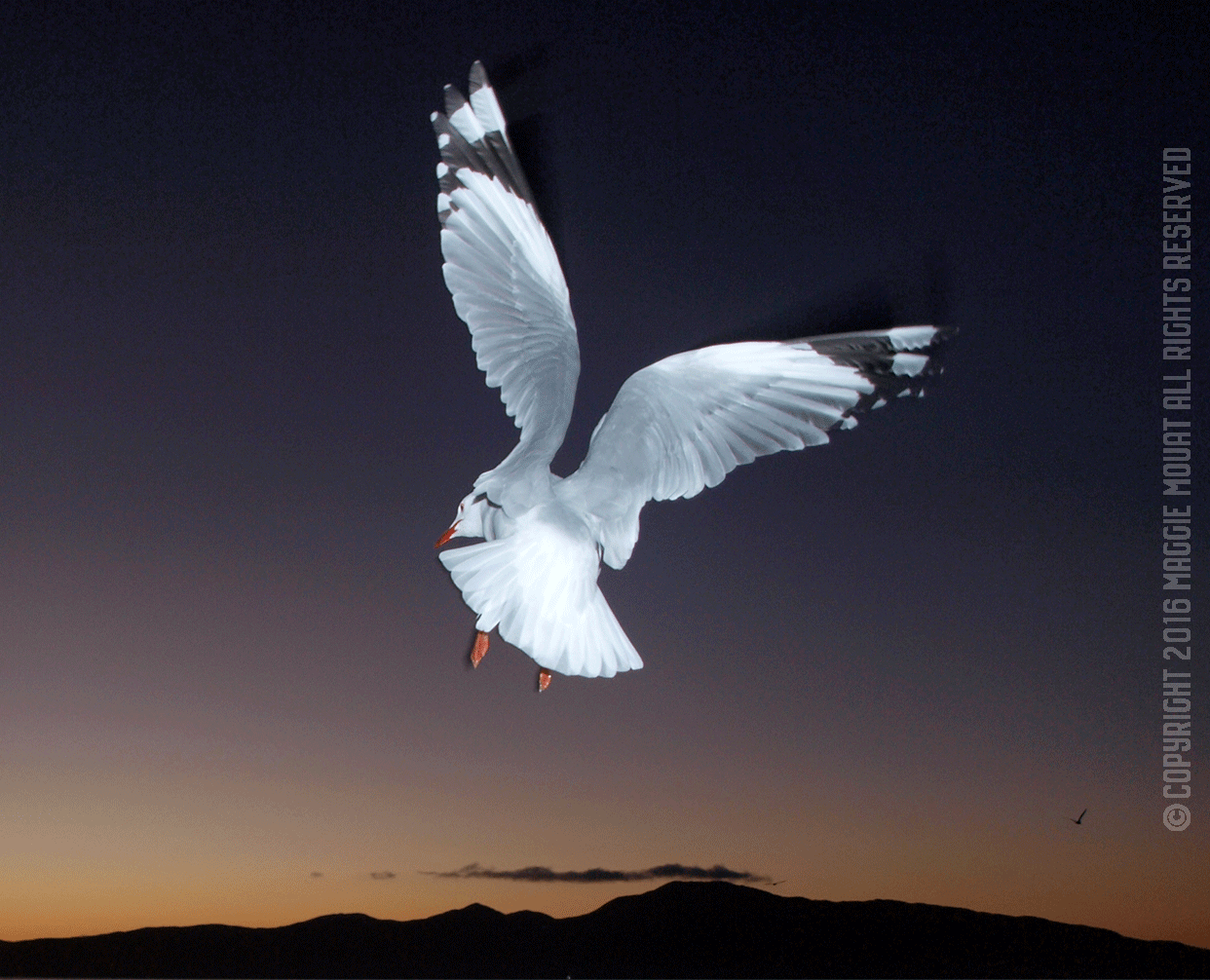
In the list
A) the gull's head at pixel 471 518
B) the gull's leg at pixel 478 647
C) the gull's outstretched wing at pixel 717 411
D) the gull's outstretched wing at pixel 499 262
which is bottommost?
the gull's leg at pixel 478 647

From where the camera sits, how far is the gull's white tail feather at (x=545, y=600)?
1.46m

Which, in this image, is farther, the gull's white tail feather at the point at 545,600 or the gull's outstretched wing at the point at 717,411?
the gull's outstretched wing at the point at 717,411

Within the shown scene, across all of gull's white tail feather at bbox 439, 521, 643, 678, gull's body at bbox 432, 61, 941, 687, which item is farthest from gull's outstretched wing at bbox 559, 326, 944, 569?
Result: gull's white tail feather at bbox 439, 521, 643, 678

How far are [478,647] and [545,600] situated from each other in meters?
0.15

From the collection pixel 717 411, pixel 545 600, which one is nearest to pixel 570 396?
pixel 717 411

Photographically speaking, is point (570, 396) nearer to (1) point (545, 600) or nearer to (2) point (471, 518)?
(2) point (471, 518)

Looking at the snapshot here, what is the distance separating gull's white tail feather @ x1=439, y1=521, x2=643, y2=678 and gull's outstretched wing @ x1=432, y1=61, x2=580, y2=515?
0.89 feet

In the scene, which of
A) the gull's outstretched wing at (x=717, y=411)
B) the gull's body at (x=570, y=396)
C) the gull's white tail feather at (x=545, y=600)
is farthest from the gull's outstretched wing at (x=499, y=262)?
the gull's white tail feather at (x=545, y=600)

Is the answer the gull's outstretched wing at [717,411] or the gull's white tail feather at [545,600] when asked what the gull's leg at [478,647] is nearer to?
the gull's white tail feather at [545,600]

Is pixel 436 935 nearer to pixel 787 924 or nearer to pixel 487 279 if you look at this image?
pixel 787 924

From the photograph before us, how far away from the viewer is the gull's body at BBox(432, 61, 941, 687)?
5.19ft

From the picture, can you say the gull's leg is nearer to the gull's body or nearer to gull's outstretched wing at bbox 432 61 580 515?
the gull's body

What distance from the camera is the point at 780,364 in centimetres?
168

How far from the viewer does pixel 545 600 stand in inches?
59.4
